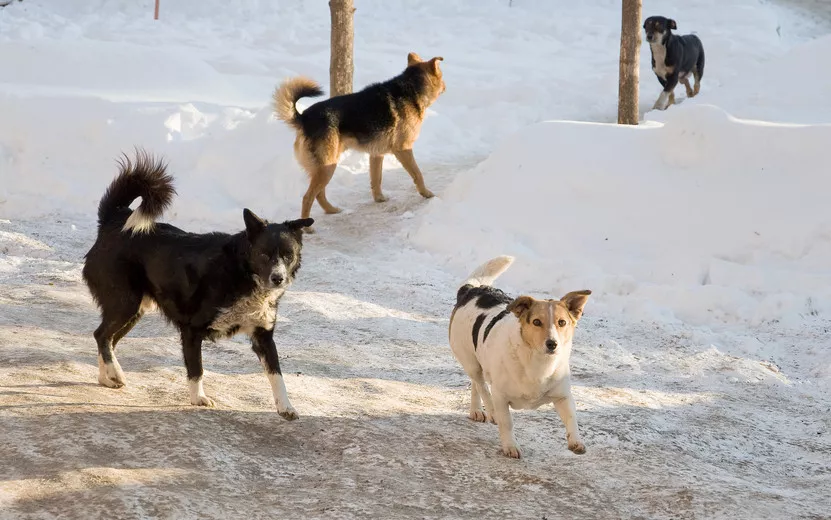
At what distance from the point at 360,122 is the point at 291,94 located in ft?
3.20

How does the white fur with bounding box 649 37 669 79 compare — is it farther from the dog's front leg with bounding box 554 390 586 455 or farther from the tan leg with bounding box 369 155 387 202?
the dog's front leg with bounding box 554 390 586 455

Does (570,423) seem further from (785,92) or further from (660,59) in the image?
(660,59)

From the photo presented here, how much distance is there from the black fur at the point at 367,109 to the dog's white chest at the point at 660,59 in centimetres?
534

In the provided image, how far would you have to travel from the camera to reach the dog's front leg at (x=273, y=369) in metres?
5.79

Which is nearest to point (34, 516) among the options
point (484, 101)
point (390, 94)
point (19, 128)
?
point (390, 94)

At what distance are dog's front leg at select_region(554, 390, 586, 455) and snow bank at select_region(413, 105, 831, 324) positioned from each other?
3.71 m

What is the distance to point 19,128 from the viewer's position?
12.6m

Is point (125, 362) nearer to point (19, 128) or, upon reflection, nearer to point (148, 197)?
point (148, 197)

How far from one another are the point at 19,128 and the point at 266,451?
8.91 meters

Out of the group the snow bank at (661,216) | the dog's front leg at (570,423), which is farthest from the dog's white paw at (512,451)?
the snow bank at (661,216)

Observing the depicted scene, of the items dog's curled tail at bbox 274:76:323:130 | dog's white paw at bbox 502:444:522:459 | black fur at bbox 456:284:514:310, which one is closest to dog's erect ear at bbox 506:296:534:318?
black fur at bbox 456:284:514:310

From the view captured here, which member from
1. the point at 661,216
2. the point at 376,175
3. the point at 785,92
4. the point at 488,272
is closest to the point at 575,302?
the point at 488,272

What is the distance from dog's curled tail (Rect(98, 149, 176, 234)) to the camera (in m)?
5.94

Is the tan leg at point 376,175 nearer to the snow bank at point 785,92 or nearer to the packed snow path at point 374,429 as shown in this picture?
the packed snow path at point 374,429
